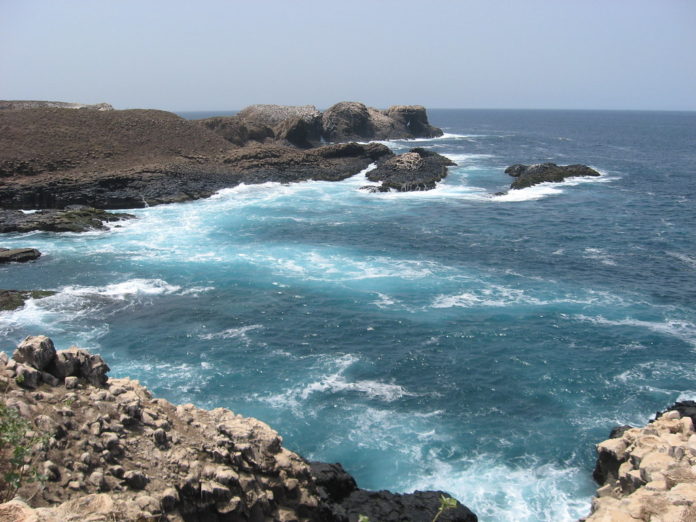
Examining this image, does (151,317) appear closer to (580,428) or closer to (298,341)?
(298,341)

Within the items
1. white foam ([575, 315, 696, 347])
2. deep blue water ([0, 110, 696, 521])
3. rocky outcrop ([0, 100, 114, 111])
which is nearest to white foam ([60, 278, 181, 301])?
deep blue water ([0, 110, 696, 521])

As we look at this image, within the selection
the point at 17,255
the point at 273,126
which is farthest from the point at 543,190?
the point at 273,126

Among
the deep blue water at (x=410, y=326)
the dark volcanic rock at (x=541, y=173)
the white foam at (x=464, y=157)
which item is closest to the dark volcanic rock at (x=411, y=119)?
the white foam at (x=464, y=157)

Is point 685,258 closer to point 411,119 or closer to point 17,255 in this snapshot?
point 17,255

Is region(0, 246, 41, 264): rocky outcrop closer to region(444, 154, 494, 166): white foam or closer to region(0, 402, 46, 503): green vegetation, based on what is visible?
region(0, 402, 46, 503): green vegetation

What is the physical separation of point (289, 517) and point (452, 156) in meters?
98.4

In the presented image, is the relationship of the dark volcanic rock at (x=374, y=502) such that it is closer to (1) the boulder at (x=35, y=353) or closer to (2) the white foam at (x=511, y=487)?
(2) the white foam at (x=511, y=487)

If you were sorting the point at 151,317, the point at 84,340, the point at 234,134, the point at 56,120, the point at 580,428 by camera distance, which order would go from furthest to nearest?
the point at 234,134
the point at 56,120
the point at 151,317
the point at 84,340
the point at 580,428

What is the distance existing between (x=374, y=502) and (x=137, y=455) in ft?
25.7

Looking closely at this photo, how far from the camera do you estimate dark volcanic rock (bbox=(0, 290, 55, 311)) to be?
32344 mm

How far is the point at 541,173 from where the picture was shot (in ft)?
259

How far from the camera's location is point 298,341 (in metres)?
29.3

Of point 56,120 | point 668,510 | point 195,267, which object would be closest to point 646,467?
point 668,510

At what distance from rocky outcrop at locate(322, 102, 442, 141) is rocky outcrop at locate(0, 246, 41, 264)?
85.4 meters
